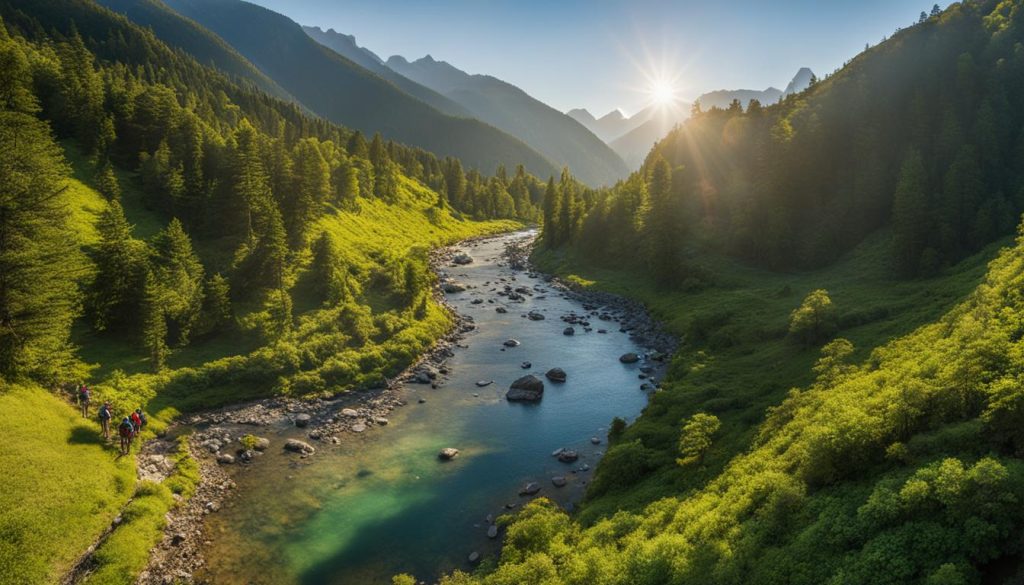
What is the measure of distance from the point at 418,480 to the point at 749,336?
37.9 m

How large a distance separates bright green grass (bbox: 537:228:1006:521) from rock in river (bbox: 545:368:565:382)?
39.4 feet

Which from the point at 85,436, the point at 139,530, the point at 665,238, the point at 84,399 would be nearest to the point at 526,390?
the point at 139,530

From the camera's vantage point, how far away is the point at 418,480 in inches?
1459

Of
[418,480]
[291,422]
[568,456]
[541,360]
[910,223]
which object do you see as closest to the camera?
[418,480]

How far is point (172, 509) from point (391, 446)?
Result: 15110mm

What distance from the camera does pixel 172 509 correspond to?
31672 mm

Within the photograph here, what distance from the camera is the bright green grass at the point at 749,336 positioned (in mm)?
32125

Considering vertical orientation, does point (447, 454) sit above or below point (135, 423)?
above

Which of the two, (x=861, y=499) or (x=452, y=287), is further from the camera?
(x=452, y=287)

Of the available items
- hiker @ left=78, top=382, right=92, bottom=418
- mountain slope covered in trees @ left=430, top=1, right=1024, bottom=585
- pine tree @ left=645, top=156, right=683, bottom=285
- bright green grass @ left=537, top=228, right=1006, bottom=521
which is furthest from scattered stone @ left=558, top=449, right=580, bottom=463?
pine tree @ left=645, top=156, right=683, bottom=285

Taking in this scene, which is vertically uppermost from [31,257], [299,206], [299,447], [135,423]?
[31,257]

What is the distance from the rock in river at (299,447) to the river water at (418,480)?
631mm

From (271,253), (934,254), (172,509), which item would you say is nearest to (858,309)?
(934,254)

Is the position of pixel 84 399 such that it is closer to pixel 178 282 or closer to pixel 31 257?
pixel 31 257
